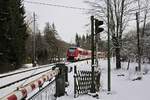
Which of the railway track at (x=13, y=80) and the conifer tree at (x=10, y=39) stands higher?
the conifer tree at (x=10, y=39)

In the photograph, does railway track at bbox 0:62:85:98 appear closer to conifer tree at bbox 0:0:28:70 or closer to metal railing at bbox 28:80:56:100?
metal railing at bbox 28:80:56:100

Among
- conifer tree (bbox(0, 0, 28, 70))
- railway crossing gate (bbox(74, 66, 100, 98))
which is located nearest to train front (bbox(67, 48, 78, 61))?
conifer tree (bbox(0, 0, 28, 70))

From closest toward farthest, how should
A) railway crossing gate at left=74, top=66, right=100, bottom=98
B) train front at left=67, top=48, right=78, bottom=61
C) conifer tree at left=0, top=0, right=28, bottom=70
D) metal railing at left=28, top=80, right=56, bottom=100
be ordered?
1. metal railing at left=28, top=80, right=56, bottom=100
2. railway crossing gate at left=74, top=66, right=100, bottom=98
3. conifer tree at left=0, top=0, right=28, bottom=70
4. train front at left=67, top=48, right=78, bottom=61

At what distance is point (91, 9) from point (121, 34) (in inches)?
237

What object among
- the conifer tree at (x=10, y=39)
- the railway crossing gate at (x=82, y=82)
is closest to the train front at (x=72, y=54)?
the conifer tree at (x=10, y=39)

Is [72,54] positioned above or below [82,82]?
above

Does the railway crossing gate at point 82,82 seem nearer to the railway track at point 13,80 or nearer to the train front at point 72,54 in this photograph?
the railway track at point 13,80

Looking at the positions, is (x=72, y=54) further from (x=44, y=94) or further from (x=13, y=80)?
(x=44, y=94)

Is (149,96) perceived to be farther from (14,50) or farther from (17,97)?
(14,50)

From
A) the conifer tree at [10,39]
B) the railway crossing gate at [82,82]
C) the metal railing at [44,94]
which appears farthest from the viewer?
the conifer tree at [10,39]

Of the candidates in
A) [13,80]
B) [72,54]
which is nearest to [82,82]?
[13,80]

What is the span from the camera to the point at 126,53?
3950 cm

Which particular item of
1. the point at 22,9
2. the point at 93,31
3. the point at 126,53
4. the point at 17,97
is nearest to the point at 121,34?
the point at 126,53

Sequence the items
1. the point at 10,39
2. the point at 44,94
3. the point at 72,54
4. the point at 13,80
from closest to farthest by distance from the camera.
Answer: the point at 44,94
the point at 13,80
the point at 10,39
the point at 72,54
